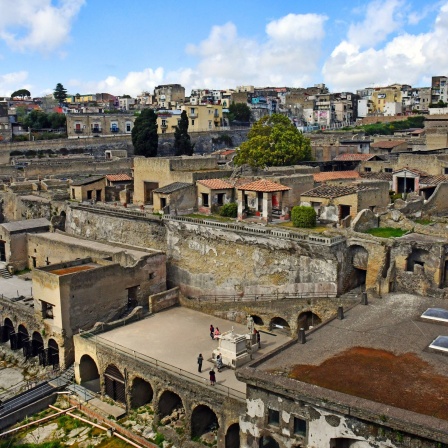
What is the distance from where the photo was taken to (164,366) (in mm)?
23469

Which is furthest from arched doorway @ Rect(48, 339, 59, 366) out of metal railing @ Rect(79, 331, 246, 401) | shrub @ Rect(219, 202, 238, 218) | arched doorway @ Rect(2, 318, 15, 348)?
shrub @ Rect(219, 202, 238, 218)

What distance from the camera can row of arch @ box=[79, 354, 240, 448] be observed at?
22.0 m

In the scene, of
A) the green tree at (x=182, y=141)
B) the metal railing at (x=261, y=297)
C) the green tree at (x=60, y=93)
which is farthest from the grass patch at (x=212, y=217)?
the green tree at (x=60, y=93)

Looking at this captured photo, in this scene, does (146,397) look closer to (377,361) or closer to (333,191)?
(377,361)

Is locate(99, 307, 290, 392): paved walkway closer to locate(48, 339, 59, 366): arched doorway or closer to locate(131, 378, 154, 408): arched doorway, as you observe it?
locate(131, 378, 154, 408): arched doorway

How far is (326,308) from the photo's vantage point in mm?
26141

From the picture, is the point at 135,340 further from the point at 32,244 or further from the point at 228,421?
the point at 32,244

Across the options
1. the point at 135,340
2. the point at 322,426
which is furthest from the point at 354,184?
the point at 322,426

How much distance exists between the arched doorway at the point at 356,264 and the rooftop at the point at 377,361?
5.34 meters

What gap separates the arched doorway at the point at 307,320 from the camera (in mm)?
26969

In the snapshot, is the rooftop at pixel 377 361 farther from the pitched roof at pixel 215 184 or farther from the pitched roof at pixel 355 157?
the pitched roof at pixel 355 157

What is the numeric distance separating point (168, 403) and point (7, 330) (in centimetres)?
1337

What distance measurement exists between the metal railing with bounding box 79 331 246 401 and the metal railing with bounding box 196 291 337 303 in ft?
22.0

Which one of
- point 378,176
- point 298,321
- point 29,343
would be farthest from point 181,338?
point 378,176
